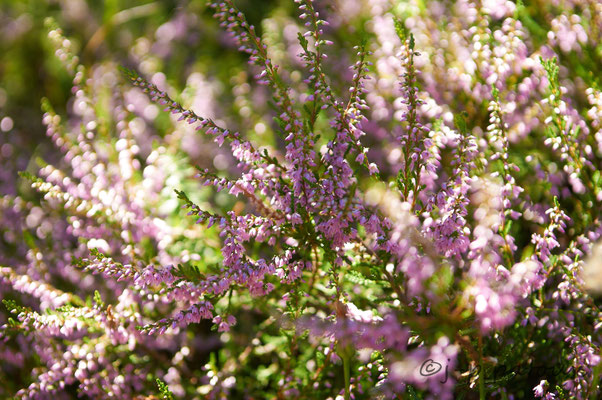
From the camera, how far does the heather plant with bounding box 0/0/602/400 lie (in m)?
1.31

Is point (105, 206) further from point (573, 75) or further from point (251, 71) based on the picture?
point (573, 75)

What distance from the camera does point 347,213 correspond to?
126 centimetres

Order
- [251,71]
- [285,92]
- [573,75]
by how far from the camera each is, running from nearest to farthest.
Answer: [285,92] < [573,75] < [251,71]

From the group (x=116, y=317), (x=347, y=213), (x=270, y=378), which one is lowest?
(x=270, y=378)

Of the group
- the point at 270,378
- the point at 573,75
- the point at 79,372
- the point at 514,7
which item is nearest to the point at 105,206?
the point at 79,372

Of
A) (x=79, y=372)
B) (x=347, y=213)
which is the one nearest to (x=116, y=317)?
(x=79, y=372)

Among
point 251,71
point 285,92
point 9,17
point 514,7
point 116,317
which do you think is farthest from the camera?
point 9,17

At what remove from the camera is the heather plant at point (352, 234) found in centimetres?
131

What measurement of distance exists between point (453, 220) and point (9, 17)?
3.96m

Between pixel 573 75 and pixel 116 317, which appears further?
pixel 573 75

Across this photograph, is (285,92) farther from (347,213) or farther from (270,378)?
(270,378)

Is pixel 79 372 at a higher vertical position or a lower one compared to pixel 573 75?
lower

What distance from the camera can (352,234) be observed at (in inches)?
51.5

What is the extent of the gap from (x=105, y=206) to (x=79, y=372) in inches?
23.4
